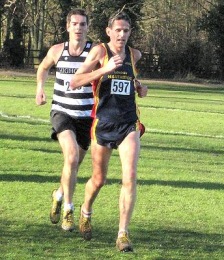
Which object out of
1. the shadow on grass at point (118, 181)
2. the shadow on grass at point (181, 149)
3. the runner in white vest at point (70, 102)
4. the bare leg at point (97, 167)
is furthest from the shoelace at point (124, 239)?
the shadow on grass at point (181, 149)

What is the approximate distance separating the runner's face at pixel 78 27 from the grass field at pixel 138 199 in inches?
75.5

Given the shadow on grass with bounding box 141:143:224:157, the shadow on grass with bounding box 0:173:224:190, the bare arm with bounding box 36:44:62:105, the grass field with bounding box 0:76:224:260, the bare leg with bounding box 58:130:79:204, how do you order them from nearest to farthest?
1. the grass field with bounding box 0:76:224:260
2. the bare leg with bounding box 58:130:79:204
3. the bare arm with bounding box 36:44:62:105
4. the shadow on grass with bounding box 0:173:224:190
5. the shadow on grass with bounding box 141:143:224:157

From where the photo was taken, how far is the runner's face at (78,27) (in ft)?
27.6

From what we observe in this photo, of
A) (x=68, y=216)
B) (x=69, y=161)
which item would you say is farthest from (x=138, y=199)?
(x=68, y=216)

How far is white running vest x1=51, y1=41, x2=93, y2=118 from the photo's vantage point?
8.40 meters

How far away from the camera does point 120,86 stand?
291 inches

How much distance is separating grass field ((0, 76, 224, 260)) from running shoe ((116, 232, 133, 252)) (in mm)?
61

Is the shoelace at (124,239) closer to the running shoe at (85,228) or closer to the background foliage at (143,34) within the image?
the running shoe at (85,228)

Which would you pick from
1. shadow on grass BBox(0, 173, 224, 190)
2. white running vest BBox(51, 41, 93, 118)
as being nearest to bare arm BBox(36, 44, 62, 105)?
white running vest BBox(51, 41, 93, 118)

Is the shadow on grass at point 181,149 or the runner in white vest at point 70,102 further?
the shadow on grass at point 181,149

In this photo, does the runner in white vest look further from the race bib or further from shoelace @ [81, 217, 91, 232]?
the race bib

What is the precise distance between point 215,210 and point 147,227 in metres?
1.50

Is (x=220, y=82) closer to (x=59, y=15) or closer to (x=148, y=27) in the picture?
(x=148, y=27)

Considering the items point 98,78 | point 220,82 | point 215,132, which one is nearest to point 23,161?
point 98,78
